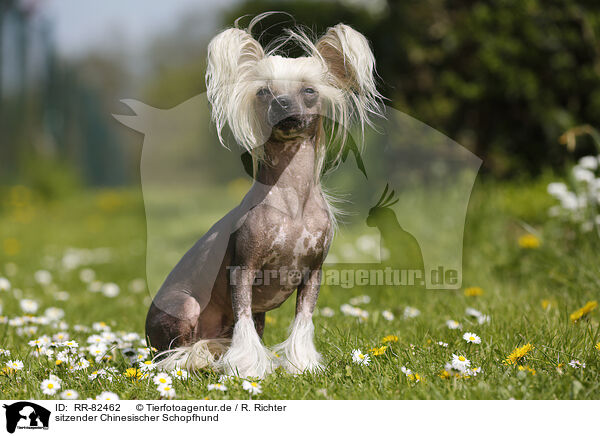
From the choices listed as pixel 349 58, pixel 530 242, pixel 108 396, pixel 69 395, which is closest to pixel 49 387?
pixel 69 395

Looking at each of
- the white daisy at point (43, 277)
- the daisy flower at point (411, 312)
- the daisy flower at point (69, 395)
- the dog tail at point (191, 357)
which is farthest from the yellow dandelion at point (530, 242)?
the white daisy at point (43, 277)

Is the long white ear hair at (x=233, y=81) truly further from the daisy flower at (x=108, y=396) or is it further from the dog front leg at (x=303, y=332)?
the daisy flower at (x=108, y=396)

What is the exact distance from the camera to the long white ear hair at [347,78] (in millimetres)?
2234

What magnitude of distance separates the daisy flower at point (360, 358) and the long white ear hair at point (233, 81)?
40.9 inches

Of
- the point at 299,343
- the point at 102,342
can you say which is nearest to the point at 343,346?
the point at 299,343

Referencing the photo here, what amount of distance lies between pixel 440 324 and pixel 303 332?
114cm

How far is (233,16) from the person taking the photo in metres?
9.22

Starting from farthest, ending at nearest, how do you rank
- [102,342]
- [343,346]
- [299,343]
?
1. [102,342]
2. [343,346]
3. [299,343]
